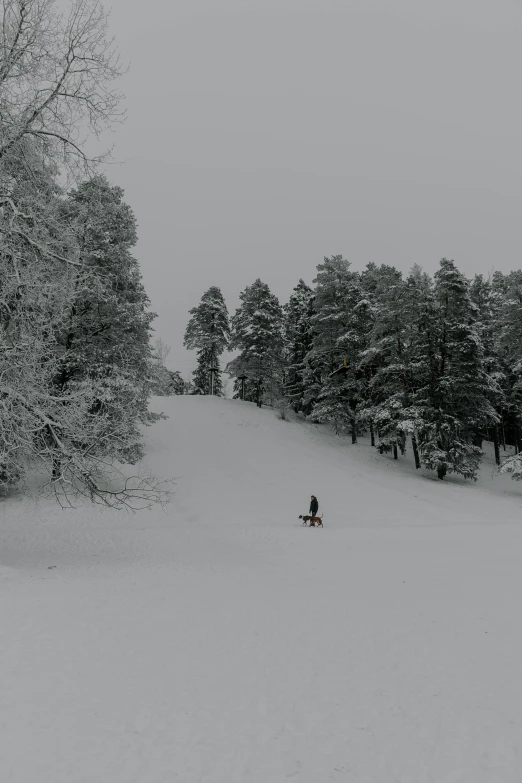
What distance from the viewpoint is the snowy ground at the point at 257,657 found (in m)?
3.92

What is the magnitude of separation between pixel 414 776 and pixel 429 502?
63.8 ft

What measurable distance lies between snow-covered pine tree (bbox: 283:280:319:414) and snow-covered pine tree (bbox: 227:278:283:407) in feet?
5.29

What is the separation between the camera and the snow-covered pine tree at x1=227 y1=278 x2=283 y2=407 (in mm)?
36562

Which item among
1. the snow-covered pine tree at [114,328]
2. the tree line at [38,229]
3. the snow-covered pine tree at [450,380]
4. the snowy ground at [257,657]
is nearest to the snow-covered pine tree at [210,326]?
the snow-covered pine tree at [450,380]

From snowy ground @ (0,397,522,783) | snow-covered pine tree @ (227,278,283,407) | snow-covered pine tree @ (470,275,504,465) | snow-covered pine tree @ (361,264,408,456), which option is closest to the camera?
snowy ground @ (0,397,522,783)

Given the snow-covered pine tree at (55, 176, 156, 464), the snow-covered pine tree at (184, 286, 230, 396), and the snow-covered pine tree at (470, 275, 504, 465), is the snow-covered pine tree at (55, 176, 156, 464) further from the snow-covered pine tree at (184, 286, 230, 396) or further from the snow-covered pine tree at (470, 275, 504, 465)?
the snow-covered pine tree at (184, 286, 230, 396)

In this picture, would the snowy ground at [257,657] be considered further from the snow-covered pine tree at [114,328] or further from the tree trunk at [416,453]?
the tree trunk at [416,453]

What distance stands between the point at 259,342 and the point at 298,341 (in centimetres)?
549

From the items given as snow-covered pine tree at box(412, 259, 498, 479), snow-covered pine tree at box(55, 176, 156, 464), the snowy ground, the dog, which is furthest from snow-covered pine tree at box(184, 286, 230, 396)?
the snowy ground

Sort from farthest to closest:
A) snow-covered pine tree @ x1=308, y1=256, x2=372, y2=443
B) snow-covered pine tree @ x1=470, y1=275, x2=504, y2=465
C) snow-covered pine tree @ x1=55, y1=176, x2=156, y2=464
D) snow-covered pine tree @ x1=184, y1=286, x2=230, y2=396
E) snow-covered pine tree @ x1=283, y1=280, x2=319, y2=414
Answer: snow-covered pine tree @ x1=184, y1=286, x2=230, y2=396 → snow-covered pine tree @ x1=283, y1=280, x2=319, y2=414 → snow-covered pine tree @ x1=308, y1=256, x2=372, y2=443 → snow-covered pine tree @ x1=470, y1=275, x2=504, y2=465 → snow-covered pine tree @ x1=55, y1=176, x2=156, y2=464

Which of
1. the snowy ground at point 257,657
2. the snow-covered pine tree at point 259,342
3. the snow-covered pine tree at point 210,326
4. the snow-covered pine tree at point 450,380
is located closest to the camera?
the snowy ground at point 257,657

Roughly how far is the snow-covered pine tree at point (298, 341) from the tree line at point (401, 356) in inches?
5.0

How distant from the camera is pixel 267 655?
606cm

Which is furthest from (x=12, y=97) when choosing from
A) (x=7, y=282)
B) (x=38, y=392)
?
(x=38, y=392)
